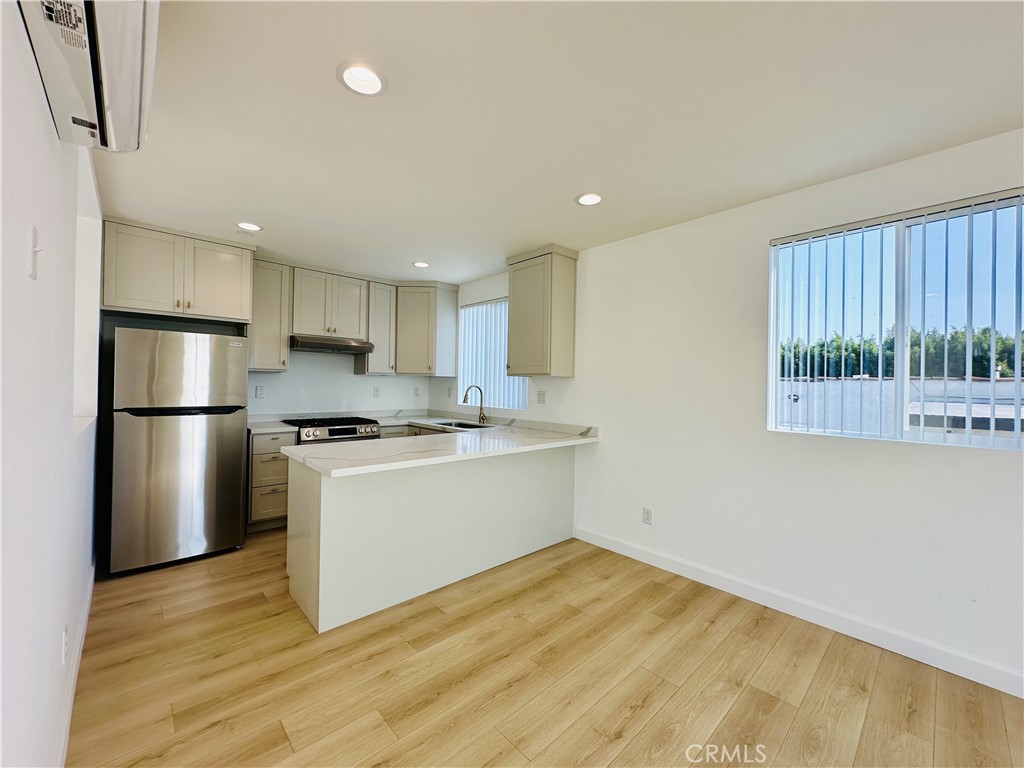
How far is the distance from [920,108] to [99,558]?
17.0ft

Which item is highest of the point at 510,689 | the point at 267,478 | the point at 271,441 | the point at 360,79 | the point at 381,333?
the point at 360,79

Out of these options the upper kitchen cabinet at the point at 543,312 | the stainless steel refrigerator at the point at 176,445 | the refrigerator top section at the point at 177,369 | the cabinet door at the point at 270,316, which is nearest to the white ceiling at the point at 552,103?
the upper kitchen cabinet at the point at 543,312

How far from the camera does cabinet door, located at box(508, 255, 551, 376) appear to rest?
138 inches

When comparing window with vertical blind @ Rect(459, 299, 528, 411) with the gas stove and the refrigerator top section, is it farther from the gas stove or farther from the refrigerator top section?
the refrigerator top section

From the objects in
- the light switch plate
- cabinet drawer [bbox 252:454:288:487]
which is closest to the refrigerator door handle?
cabinet drawer [bbox 252:454:288:487]

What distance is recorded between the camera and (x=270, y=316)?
395 cm

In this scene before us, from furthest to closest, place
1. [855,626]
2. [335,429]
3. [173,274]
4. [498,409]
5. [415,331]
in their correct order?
[415,331]
[498,409]
[335,429]
[173,274]
[855,626]

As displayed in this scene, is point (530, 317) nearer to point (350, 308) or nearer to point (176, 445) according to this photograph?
point (350, 308)

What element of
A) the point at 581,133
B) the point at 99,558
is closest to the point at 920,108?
the point at 581,133

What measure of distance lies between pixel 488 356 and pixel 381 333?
119cm

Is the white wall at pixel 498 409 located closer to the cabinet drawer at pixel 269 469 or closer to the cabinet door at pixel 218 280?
the cabinet drawer at pixel 269 469

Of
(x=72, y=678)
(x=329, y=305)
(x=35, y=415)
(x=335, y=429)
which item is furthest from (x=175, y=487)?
(x=35, y=415)

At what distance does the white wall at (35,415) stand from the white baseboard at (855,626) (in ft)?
9.88

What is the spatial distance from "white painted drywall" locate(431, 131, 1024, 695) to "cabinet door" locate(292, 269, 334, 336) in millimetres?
2364
